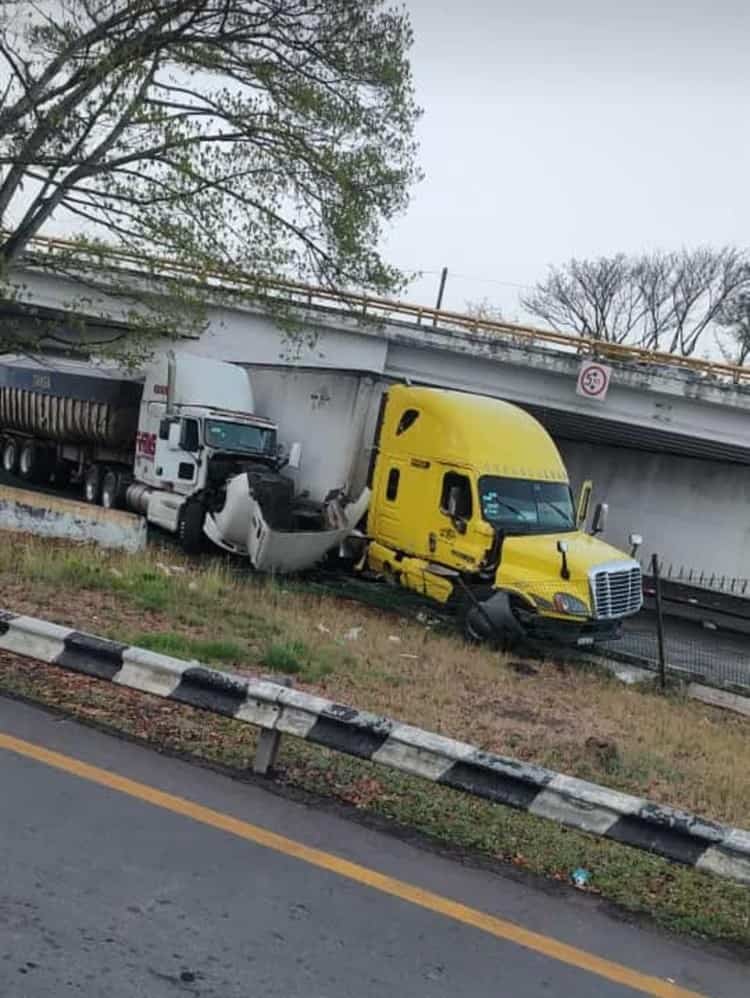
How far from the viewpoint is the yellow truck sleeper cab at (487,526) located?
12.8m

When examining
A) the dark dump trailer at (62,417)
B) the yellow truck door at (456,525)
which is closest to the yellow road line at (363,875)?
the yellow truck door at (456,525)

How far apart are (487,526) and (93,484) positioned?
11504 millimetres

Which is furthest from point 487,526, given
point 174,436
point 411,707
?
point 174,436

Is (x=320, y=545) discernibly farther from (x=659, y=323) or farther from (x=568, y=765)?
(x=659, y=323)

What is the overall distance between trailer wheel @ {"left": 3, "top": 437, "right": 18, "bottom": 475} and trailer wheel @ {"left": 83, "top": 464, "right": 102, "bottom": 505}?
4759 mm

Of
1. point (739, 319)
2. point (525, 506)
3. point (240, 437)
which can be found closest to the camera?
point (525, 506)

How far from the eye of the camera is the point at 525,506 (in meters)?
14.1

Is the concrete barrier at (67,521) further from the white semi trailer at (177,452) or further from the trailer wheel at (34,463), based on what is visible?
the trailer wheel at (34,463)

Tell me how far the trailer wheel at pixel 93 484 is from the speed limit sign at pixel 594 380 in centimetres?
1273

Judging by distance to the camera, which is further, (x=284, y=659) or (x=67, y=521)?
(x=67, y=521)

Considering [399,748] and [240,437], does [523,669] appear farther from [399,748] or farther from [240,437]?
[240,437]

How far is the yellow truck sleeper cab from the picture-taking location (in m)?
12.8

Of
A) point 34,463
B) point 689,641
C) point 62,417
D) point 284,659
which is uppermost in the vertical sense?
point 62,417

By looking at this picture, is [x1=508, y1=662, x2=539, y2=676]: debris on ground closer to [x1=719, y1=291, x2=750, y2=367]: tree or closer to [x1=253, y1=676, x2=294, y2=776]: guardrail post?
[x1=253, y1=676, x2=294, y2=776]: guardrail post
